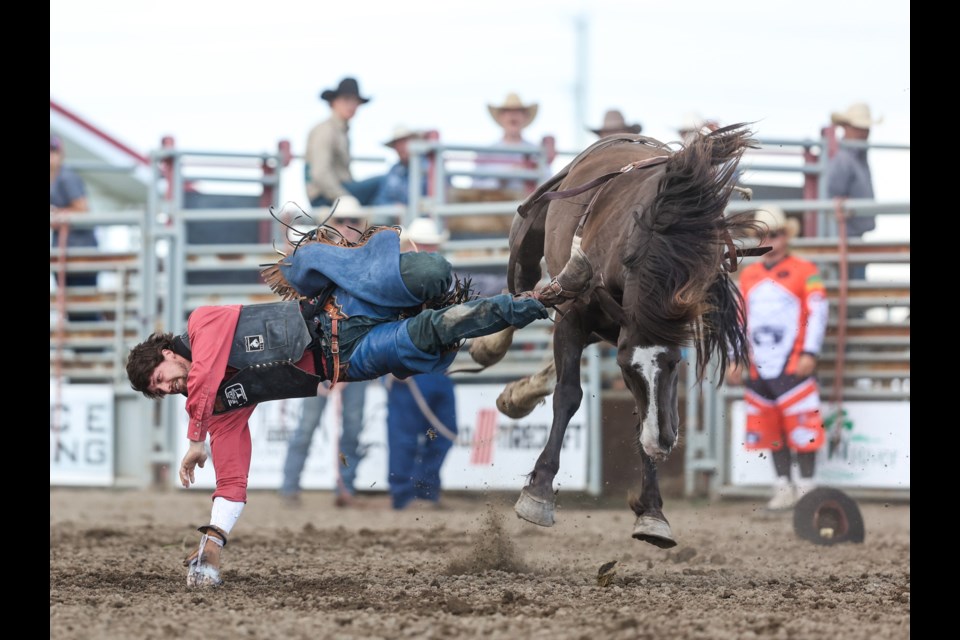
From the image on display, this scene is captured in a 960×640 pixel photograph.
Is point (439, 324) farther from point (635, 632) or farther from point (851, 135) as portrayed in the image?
point (851, 135)

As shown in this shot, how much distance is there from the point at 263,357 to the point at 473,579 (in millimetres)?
1154

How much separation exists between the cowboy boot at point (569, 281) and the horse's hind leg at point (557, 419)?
1.32 ft

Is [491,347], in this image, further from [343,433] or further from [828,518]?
[343,433]

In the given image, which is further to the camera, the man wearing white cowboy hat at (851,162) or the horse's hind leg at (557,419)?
the man wearing white cowboy hat at (851,162)

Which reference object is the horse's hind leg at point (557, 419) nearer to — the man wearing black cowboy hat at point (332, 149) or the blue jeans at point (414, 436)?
the blue jeans at point (414, 436)

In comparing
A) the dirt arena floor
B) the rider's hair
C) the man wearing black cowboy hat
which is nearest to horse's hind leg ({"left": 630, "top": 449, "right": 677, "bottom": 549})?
the dirt arena floor

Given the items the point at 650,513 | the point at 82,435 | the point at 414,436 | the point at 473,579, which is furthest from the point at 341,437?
the point at 650,513

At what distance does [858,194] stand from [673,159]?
16.6 feet

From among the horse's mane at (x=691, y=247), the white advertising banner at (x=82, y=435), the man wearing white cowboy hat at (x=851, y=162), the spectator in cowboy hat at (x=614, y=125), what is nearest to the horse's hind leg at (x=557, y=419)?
the horse's mane at (x=691, y=247)

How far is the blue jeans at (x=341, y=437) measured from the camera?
8961mm

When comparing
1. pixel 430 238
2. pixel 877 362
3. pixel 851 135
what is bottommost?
pixel 877 362

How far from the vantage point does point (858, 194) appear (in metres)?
9.25
